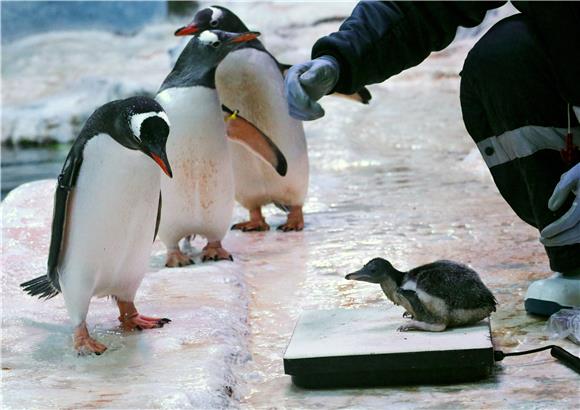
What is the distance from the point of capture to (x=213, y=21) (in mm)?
3514

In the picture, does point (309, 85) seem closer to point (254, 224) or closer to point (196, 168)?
point (196, 168)

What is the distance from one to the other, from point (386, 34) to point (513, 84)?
379 mm

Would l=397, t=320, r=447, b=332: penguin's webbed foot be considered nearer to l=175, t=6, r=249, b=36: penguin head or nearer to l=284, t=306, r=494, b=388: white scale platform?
l=284, t=306, r=494, b=388: white scale platform

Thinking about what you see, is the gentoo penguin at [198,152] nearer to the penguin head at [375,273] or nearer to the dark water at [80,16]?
the penguin head at [375,273]

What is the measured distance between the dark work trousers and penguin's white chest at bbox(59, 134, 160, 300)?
2.54 feet

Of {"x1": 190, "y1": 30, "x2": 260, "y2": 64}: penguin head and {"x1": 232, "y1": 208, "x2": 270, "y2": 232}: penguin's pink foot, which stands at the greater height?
{"x1": 190, "y1": 30, "x2": 260, "y2": 64}: penguin head

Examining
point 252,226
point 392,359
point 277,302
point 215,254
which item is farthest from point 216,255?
point 392,359

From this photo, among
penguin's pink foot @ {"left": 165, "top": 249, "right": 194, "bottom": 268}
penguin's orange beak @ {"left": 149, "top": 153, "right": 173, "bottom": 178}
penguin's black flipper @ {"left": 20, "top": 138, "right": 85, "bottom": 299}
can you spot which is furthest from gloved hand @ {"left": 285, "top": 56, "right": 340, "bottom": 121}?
penguin's pink foot @ {"left": 165, "top": 249, "right": 194, "bottom": 268}

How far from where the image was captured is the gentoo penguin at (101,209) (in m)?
2.26

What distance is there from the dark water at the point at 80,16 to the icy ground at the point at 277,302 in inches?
323

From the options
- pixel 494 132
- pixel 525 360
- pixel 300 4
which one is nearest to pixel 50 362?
pixel 525 360

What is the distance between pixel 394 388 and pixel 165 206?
145 cm

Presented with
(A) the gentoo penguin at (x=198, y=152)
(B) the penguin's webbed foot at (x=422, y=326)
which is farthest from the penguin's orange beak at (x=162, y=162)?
(A) the gentoo penguin at (x=198, y=152)

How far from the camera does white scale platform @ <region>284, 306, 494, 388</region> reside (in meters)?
1.94
